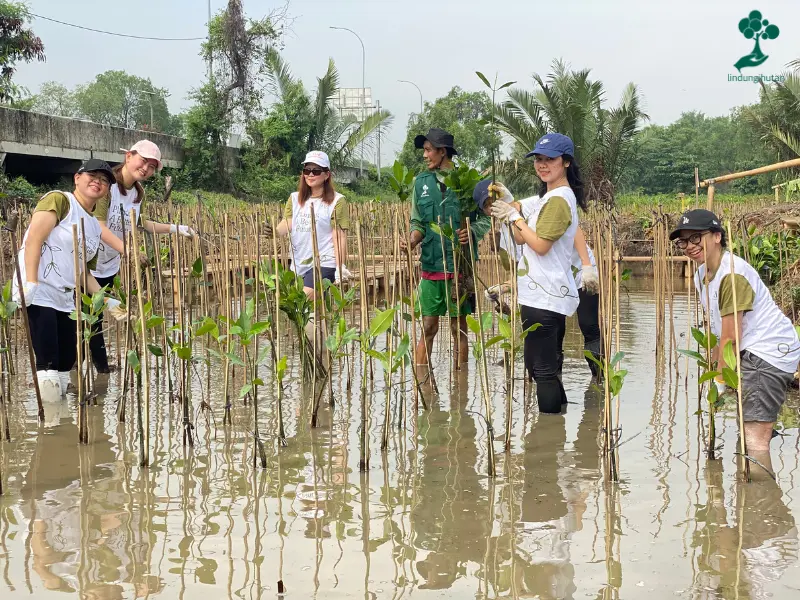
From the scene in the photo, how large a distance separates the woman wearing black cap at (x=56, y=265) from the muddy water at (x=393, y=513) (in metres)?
0.27

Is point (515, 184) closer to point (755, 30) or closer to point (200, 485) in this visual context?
point (755, 30)

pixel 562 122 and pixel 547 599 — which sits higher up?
pixel 562 122

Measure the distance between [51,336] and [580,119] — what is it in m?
A: 12.8

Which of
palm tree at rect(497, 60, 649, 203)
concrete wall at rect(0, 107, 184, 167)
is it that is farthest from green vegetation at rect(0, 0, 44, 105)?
palm tree at rect(497, 60, 649, 203)

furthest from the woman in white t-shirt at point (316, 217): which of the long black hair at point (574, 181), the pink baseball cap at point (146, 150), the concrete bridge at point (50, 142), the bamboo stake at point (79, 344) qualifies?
the concrete bridge at point (50, 142)

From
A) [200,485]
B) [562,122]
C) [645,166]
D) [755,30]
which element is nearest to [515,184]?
[562,122]

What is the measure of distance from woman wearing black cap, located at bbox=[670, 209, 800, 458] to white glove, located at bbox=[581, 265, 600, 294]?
134cm

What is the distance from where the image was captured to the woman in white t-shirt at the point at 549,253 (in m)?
3.93

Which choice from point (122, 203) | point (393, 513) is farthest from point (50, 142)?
point (393, 513)

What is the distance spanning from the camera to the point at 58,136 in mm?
16781

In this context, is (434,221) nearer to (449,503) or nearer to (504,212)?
(504,212)

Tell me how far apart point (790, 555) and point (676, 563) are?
1.17ft

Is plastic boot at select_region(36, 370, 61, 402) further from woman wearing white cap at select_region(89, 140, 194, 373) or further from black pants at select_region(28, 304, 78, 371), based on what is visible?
woman wearing white cap at select_region(89, 140, 194, 373)

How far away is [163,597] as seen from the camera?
7.81 feet
